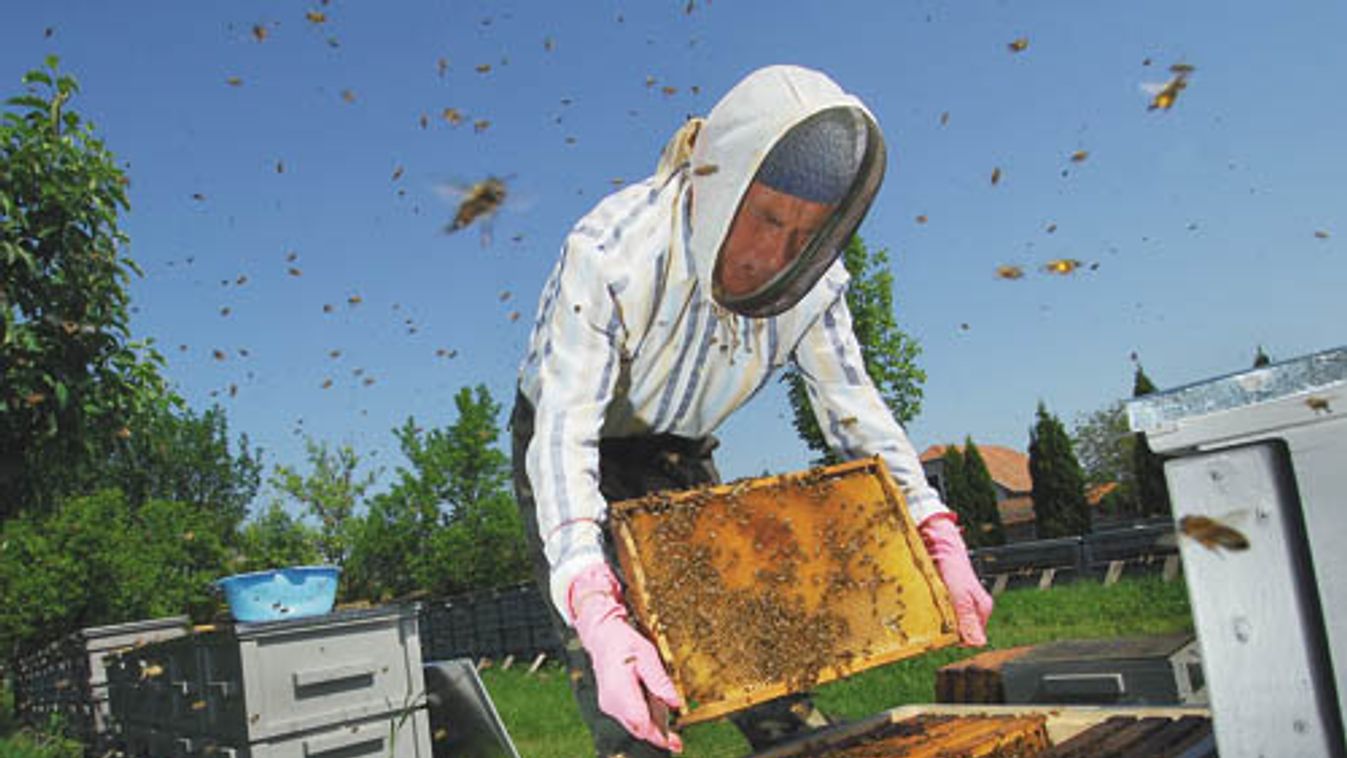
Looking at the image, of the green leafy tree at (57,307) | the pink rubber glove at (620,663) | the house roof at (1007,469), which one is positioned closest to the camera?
the pink rubber glove at (620,663)

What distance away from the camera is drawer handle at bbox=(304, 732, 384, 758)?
5.27 m

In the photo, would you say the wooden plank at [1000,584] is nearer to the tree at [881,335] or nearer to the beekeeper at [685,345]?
the tree at [881,335]

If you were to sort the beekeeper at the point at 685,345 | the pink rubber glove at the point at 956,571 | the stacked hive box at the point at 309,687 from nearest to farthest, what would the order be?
the beekeeper at the point at 685,345, the pink rubber glove at the point at 956,571, the stacked hive box at the point at 309,687

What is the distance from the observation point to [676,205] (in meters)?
2.57

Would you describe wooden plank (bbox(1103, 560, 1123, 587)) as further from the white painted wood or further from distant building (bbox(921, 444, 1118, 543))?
distant building (bbox(921, 444, 1118, 543))

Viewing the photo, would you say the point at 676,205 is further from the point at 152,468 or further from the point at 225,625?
the point at 152,468

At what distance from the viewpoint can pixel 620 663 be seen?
6.82 feet

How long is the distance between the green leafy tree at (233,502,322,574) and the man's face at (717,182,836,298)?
3792 centimetres

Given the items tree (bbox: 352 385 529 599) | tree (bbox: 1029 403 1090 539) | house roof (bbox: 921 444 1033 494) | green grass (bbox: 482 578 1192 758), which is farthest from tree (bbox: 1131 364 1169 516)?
house roof (bbox: 921 444 1033 494)

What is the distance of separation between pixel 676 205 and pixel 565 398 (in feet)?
1.89

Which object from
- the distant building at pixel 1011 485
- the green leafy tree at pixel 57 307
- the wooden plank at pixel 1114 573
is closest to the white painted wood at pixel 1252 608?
the green leafy tree at pixel 57 307

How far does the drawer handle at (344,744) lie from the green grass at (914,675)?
6.84 ft

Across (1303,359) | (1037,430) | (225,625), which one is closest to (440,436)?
(1037,430)

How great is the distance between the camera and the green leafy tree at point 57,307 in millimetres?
7379
